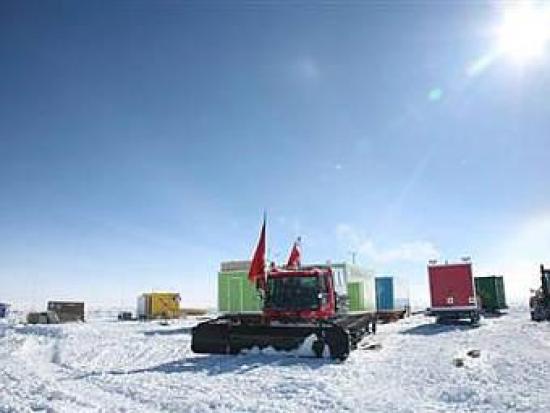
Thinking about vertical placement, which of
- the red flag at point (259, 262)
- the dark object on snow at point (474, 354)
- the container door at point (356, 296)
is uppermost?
the red flag at point (259, 262)

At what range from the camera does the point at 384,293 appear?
45438mm

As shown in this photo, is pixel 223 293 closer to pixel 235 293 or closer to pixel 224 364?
pixel 235 293

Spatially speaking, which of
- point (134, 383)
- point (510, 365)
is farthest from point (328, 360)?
point (134, 383)

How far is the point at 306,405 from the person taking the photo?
757 centimetres

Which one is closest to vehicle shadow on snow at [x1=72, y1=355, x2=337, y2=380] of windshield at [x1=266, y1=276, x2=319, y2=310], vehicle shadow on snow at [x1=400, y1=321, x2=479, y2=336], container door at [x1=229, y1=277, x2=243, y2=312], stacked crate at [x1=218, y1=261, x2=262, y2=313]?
windshield at [x1=266, y1=276, x2=319, y2=310]

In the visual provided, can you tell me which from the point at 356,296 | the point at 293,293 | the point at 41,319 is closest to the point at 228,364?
the point at 293,293

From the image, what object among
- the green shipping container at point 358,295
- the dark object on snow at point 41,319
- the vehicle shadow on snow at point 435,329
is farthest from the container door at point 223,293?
the dark object on snow at point 41,319

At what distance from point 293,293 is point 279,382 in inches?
200

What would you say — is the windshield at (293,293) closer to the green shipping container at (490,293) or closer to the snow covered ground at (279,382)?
the snow covered ground at (279,382)

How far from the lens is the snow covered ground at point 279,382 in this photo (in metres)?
7.57

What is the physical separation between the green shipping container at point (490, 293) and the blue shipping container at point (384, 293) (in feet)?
23.0

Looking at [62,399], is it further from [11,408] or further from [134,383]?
[134,383]

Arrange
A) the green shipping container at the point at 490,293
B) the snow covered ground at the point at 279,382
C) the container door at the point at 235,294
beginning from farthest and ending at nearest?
the green shipping container at the point at 490,293 < the container door at the point at 235,294 < the snow covered ground at the point at 279,382

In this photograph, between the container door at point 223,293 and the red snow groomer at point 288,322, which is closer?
the red snow groomer at point 288,322
